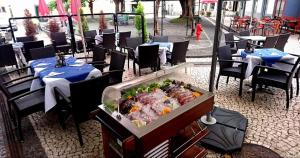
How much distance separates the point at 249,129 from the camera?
314 centimetres

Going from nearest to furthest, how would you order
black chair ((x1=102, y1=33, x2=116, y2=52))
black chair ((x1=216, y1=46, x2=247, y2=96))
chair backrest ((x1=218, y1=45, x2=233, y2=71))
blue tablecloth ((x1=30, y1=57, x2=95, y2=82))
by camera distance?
blue tablecloth ((x1=30, y1=57, x2=95, y2=82)) < black chair ((x1=216, y1=46, x2=247, y2=96)) < chair backrest ((x1=218, y1=45, x2=233, y2=71)) < black chair ((x1=102, y1=33, x2=116, y2=52))

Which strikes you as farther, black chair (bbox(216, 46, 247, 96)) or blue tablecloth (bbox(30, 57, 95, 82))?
black chair (bbox(216, 46, 247, 96))

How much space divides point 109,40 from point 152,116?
18.0 ft

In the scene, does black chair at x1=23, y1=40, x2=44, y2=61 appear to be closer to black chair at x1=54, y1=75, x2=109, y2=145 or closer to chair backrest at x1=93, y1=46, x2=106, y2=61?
chair backrest at x1=93, y1=46, x2=106, y2=61

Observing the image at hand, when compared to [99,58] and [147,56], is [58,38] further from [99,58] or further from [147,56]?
[147,56]

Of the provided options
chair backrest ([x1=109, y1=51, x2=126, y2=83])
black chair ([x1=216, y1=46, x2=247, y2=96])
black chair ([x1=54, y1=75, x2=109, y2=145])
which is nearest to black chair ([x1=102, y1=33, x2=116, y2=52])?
chair backrest ([x1=109, y1=51, x2=126, y2=83])

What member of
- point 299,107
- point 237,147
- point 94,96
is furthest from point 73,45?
point 299,107

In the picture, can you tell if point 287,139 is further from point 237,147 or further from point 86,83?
point 86,83

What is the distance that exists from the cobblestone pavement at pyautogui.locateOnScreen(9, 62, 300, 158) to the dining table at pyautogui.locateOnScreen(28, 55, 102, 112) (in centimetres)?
49

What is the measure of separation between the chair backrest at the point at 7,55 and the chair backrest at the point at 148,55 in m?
3.48

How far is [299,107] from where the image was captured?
3799 millimetres

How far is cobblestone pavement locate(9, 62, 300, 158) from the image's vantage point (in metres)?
2.73

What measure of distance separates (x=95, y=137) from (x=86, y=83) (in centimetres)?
89

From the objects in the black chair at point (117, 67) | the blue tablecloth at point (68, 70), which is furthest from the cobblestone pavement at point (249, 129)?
the black chair at point (117, 67)
